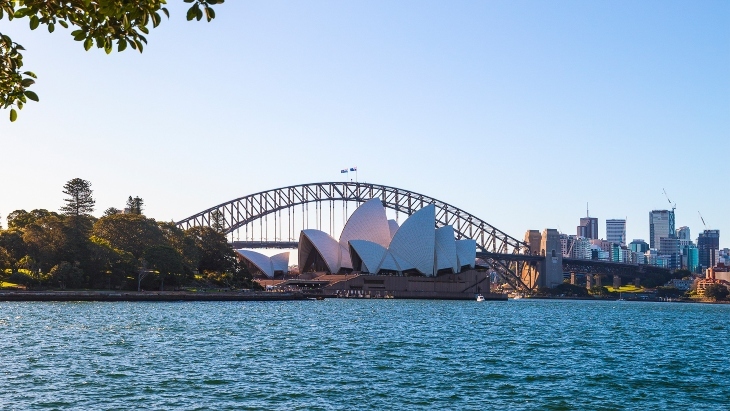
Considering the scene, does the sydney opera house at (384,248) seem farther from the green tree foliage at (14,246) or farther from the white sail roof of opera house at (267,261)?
the green tree foliage at (14,246)

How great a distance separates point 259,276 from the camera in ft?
513

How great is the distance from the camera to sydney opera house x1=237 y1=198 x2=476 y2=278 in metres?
137

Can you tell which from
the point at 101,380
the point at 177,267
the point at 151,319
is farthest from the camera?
the point at 177,267

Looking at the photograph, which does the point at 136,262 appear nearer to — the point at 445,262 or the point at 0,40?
the point at 445,262

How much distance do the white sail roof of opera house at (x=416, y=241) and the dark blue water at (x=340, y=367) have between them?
7780 centimetres

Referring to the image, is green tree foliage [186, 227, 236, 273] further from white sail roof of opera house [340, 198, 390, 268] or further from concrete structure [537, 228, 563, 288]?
concrete structure [537, 228, 563, 288]

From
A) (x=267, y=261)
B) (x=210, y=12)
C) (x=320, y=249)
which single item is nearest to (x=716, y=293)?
(x=320, y=249)

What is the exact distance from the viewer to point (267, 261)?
15712 cm

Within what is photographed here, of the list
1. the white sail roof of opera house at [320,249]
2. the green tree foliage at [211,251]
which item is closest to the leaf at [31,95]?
the green tree foliage at [211,251]

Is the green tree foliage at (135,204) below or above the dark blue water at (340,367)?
above

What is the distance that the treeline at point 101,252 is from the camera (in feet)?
310

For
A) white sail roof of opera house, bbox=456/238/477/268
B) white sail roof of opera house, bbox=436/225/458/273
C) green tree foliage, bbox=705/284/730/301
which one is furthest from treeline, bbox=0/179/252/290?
green tree foliage, bbox=705/284/730/301

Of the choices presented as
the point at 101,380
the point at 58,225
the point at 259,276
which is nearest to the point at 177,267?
the point at 58,225

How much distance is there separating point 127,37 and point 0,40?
1875 millimetres
